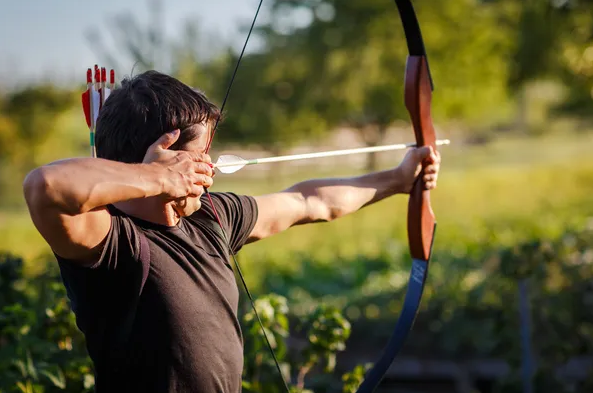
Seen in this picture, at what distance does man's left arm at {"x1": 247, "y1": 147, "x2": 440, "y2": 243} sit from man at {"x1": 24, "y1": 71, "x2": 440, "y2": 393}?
0.91ft

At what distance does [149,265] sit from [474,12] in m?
9.65

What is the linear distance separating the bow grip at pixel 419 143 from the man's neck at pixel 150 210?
0.98 m

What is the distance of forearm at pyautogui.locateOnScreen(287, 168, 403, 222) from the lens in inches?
79.0

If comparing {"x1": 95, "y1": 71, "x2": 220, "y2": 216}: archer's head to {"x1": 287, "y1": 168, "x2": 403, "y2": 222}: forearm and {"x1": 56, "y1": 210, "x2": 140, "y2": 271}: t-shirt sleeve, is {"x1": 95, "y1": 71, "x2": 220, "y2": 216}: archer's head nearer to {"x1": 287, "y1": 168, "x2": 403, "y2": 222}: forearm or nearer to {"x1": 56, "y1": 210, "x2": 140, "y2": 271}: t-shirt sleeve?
{"x1": 56, "y1": 210, "x2": 140, "y2": 271}: t-shirt sleeve

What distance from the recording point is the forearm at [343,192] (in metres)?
2.01

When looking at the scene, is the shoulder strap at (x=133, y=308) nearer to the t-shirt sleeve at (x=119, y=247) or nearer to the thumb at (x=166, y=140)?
the t-shirt sleeve at (x=119, y=247)

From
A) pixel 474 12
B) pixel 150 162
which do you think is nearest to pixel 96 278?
pixel 150 162

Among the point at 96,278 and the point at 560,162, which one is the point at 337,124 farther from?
the point at 96,278

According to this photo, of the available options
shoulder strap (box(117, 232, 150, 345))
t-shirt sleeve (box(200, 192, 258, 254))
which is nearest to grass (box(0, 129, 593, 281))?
t-shirt sleeve (box(200, 192, 258, 254))

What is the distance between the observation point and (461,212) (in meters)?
10.2

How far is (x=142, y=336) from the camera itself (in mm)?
1391

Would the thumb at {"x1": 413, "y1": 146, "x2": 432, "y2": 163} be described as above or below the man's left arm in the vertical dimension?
above

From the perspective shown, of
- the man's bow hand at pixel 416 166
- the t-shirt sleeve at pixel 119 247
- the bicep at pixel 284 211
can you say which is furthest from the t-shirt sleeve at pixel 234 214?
the man's bow hand at pixel 416 166

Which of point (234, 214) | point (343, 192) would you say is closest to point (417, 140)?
point (343, 192)
